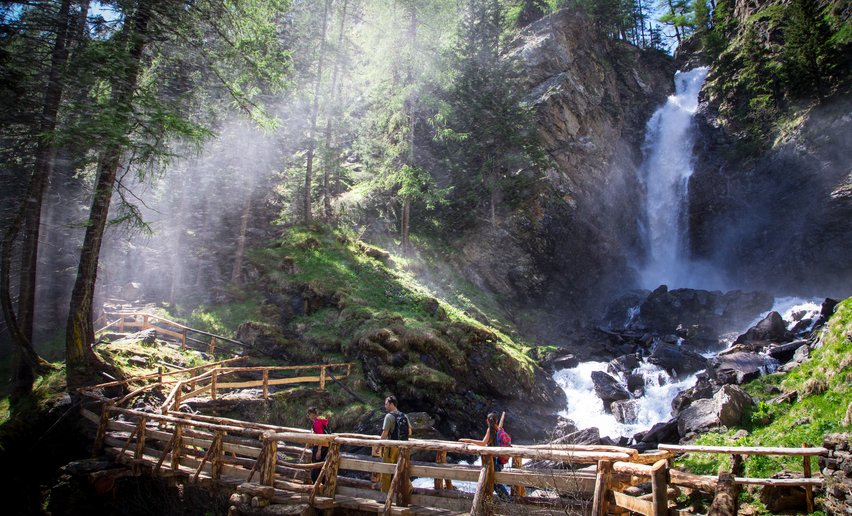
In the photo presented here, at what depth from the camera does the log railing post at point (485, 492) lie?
20.0 feet

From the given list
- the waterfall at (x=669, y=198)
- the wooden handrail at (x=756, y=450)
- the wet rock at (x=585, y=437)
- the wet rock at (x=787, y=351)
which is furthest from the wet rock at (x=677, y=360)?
the waterfall at (x=669, y=198)

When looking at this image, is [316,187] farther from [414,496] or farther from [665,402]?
[414,496]

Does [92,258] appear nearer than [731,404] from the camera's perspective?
No

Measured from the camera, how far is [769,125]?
3284cm

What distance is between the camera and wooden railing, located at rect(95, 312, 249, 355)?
54.6 feet

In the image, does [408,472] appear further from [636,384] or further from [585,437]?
[636,384]

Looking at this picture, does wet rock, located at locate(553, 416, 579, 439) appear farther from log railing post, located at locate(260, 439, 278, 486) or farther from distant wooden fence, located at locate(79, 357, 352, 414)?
log railing post, located at locate(260, 439, 278, 486)

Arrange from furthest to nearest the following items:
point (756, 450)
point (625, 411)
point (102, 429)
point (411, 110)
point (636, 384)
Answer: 1. point (411, 110)
2. point (636, 384)
3. point (625, 411)
4. point (102, 429)
5. point (756, 450)

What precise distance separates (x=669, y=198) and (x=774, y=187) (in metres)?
7.79

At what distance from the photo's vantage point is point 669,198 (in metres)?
38.2

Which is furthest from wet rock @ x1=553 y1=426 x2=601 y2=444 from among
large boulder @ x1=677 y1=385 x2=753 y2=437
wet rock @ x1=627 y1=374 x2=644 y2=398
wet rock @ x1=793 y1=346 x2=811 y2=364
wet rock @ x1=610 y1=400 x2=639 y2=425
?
wet rock @ x1=793 y1=346 x2=811 y2=364

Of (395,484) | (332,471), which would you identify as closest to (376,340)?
(332,471)

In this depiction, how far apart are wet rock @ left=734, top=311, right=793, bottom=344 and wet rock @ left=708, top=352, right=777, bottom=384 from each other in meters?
2.99

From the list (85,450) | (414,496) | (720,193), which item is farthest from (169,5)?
(720,193)
